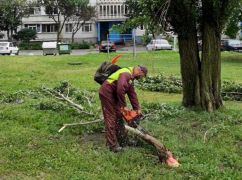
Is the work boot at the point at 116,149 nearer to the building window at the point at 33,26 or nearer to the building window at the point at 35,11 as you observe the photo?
the building window at the point at 35,11

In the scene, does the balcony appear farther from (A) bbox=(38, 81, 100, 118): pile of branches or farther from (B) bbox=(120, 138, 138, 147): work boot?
(B) bbox=(120, 138, 138, 147): work boot

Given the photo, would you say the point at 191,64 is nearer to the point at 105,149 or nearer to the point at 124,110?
the point at 124,110

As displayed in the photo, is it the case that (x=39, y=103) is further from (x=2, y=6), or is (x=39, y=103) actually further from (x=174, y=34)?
(x=2, y=6)

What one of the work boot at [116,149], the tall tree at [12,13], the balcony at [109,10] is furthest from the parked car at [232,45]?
the work boot at [116,149]

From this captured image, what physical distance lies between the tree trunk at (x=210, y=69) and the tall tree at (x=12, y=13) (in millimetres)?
52517

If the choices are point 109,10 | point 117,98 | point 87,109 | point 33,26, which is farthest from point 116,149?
point 33,26

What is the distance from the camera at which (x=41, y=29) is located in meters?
72.8

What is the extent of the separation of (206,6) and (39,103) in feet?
15.6

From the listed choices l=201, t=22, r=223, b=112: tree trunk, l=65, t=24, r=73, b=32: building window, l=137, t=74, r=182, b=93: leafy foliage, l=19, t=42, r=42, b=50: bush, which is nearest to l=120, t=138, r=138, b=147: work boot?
l=201, t=22, r=223, b=112: tree trunk

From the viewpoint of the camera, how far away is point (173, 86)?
60.2 feet

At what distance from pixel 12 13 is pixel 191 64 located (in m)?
53.8

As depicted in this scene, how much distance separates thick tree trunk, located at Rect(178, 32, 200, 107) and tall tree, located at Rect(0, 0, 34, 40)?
52.4 meters

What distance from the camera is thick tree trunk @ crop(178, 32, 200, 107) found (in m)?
11.8

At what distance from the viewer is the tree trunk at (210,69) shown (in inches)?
465
